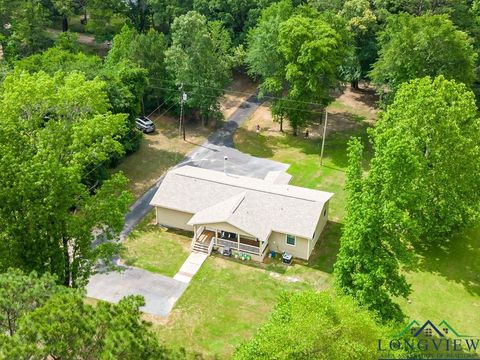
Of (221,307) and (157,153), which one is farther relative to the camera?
(157,153)

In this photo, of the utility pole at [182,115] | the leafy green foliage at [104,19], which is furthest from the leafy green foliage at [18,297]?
the leafy green foliage at [104,19]

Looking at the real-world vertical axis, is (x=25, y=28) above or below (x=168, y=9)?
below

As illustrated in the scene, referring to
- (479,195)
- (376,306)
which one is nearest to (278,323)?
(376,306)

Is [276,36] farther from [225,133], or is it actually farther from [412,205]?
[412,205]

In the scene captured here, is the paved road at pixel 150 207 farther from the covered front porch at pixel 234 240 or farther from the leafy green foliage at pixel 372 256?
the leafy green foliage at pixel 372 256

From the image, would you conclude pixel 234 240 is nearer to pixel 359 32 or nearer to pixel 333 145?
pixel 333 145

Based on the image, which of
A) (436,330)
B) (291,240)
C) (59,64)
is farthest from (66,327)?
(59,64)
